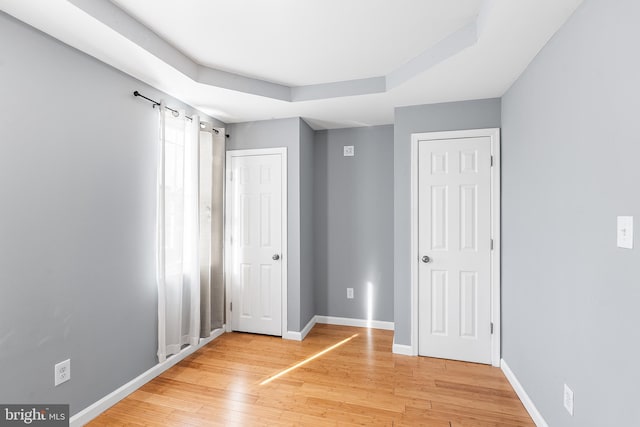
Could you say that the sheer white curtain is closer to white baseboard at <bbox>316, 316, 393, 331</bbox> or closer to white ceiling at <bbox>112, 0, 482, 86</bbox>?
white ceiling at <bbox>112, 0, 482, 86</bbox>

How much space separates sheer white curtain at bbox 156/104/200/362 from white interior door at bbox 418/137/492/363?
2209 mm

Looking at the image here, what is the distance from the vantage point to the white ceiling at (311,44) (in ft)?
5.72

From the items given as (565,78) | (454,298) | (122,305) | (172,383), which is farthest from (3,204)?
(454,298)

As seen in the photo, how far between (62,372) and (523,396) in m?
3.15

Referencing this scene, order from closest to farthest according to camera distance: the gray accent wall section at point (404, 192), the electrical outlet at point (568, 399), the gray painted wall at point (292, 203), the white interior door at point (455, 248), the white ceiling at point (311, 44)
Answer: the electrical outlet at point (568, 399), the white ceiling at point (311, 44), the white interior door at point (455, 248), the gray accent wall section at point (404, 192), the gray painted wall at point (292, 203)

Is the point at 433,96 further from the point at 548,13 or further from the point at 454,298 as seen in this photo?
the point at 454,298

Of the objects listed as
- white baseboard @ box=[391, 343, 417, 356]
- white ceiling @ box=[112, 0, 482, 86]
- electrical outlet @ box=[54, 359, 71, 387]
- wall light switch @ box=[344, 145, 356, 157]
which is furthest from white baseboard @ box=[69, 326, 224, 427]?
wall light switch @ box=[344, 145, 356, 157]

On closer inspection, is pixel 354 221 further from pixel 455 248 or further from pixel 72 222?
pixel 72 222

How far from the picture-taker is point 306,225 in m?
3.70

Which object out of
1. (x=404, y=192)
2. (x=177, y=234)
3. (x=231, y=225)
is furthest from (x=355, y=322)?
(x=177, y=234)

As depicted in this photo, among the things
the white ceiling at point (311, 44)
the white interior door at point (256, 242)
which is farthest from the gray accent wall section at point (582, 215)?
the white interior door at point (256, 242)

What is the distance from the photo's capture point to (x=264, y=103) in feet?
9.91

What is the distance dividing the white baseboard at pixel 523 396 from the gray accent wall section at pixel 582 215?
0.07 metres

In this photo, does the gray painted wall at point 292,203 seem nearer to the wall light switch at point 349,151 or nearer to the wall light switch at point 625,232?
the wall light switch at point 349,151
